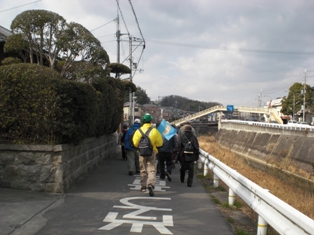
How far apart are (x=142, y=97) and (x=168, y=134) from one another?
75694 millimetres

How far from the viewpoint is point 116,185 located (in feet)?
29.7

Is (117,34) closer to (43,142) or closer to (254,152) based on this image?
(254,152)

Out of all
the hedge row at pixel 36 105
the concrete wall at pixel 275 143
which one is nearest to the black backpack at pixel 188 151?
the hedge row at pixel 36 105

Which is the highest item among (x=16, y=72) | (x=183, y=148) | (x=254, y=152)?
(x=16, y=72)

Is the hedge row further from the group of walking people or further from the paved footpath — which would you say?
the group of walking people

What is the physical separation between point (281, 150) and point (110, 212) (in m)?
19.3

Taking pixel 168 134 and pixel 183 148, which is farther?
pixel 168 134

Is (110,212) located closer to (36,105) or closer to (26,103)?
(36,105)

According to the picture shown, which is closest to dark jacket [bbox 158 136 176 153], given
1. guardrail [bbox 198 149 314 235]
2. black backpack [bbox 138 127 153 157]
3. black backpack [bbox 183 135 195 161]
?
black backpack [bbox 183 135 195 161]

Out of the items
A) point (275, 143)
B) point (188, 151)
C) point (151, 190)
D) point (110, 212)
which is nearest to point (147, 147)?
point (151, 190)

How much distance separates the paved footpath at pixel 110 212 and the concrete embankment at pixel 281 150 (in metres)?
8.30

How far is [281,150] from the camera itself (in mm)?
23312

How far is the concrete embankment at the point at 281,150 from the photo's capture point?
59.6 feet

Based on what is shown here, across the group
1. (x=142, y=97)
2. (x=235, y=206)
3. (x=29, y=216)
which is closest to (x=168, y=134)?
(x=235, y=206)
